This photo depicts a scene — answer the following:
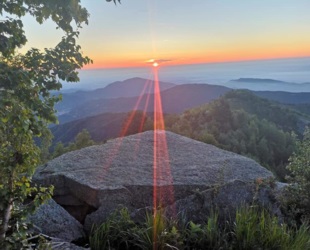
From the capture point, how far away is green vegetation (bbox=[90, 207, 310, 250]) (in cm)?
496

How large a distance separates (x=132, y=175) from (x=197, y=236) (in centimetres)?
271

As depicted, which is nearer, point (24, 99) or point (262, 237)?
point (24, 99)

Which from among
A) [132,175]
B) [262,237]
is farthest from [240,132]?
[262,237]

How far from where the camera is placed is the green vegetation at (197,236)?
16.3ft

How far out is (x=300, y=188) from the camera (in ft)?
22.1

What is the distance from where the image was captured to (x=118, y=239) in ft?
17.3

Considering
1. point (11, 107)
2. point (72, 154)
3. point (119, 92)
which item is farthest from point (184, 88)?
point (11, 107)

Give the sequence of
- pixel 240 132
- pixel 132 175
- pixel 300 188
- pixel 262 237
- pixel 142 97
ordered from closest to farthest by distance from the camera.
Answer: pixel 262 237 → pixel 300 188 → pixel 132 175 → pixel 240 132 → pixel 142 97

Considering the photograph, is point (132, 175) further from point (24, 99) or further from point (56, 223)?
point (24, 99)

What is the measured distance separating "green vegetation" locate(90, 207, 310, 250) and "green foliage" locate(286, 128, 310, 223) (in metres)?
1.17

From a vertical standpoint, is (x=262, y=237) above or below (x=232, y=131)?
above

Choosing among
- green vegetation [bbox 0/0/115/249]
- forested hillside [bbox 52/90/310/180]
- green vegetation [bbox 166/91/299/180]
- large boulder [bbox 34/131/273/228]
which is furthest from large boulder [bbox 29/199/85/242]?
green vegetation [bbox 166/91/299/180]

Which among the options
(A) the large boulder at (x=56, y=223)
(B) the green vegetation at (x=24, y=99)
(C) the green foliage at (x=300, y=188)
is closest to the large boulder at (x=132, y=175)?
(A) the large boulder at (x=56, y=223)

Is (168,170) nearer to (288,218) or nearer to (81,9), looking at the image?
(288,218)
